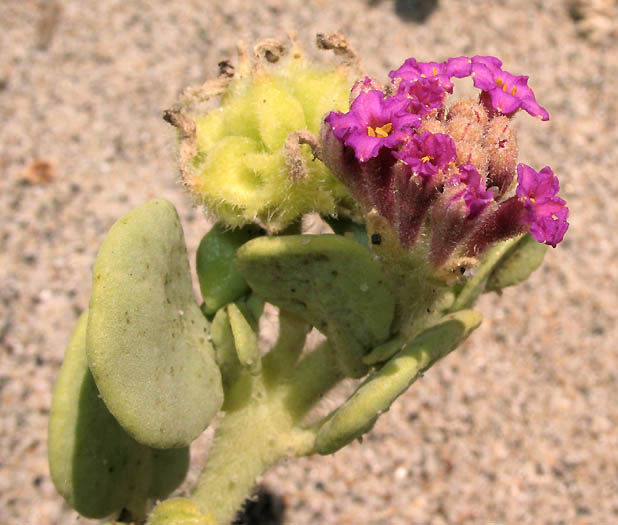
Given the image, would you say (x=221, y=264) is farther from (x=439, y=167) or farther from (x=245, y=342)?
(x=439, y=167)

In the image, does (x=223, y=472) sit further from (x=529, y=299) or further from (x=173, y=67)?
(x=173, y=67)

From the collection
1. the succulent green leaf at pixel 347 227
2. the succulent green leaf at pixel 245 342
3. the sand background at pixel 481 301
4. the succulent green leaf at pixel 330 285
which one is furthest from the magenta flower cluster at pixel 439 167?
the sand background at pixel 481 301

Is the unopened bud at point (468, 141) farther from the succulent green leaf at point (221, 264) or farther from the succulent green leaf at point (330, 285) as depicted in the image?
the succulent green leaf at point (221, 264)

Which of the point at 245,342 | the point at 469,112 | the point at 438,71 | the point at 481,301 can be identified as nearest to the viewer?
the point at 469,112

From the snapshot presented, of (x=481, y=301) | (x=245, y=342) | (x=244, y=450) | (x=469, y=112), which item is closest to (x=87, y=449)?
(x=244, y=450)

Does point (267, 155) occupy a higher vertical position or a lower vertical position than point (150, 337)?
higher

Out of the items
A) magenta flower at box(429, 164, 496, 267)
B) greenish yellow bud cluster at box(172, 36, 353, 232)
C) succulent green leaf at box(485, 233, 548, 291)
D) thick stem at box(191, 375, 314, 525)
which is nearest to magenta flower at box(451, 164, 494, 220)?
magenta flower at box(429, 164, 496, 267)

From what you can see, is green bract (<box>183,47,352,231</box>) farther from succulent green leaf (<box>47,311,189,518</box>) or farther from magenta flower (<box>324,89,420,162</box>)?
succulent green leaf (<box>47,311,189,518</box>)
